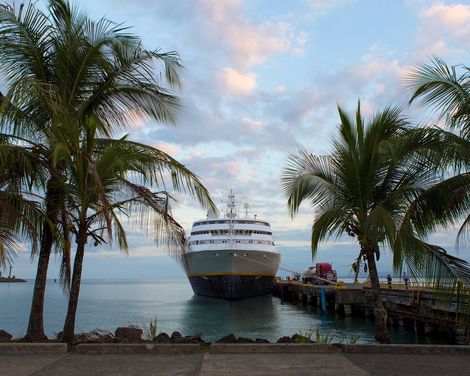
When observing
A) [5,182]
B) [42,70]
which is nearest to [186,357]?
[5,182]

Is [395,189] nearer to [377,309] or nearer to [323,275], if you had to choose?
[377,309]

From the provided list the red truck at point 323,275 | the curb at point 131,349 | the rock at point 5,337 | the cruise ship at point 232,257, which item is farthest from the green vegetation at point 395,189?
the red truck at point 323,275

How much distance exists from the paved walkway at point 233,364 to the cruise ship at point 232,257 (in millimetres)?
34407

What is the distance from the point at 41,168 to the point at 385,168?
24.3 feet

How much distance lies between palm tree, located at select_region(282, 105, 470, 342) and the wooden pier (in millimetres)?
1585

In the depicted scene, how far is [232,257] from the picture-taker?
141 feet

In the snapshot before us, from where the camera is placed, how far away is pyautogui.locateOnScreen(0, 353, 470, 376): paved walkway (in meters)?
6.09

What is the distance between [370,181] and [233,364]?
5167 millimetres

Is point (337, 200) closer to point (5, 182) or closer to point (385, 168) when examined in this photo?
point (385, 168)

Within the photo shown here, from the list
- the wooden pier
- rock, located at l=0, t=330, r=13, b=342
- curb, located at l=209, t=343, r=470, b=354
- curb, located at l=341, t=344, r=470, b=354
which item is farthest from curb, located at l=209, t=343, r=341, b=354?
rock, located at l=0, t=330, r=13, b=342

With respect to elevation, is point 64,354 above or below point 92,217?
below

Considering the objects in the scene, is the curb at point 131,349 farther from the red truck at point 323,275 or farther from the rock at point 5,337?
the red truck at point 323,275

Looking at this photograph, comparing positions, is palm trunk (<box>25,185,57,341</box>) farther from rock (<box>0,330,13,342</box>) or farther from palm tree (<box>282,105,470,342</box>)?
palm tree (<box>282,105,470,342</box>)

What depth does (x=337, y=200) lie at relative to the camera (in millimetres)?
10273
